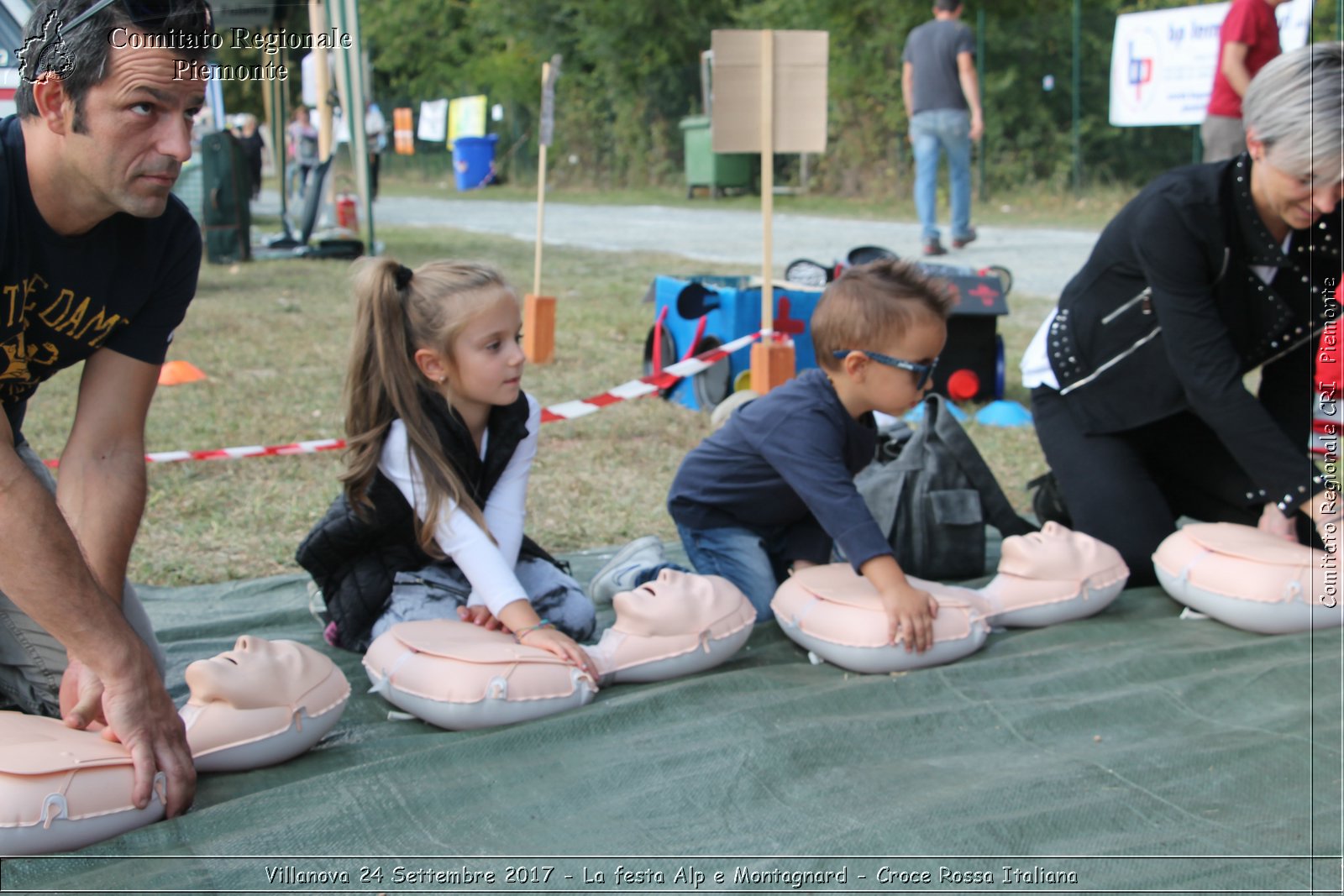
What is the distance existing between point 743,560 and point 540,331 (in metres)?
3.76

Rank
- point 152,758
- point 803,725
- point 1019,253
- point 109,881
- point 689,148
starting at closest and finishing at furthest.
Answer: point 109,881
point 152,758
point 803,725
point 1019,253
point 689,148

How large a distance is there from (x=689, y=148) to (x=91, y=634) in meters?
21.5

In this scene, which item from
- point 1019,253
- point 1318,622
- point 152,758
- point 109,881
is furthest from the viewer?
point 1019,253

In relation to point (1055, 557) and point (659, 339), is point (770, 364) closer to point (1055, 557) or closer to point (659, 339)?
point (659, 339)

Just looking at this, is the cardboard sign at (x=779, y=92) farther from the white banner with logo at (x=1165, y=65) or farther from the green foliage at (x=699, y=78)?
the green foliage at (x=699, y=78)

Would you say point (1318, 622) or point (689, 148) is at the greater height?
point (689, 148)

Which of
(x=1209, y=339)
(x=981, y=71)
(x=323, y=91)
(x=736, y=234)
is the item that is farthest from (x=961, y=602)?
(x=981, y=71)

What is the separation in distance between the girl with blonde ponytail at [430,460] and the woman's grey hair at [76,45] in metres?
0.78

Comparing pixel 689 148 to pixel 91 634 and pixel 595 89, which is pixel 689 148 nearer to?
pixel 595 89

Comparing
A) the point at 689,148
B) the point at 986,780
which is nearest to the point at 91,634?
the point at 986,780

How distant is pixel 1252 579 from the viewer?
9.47 feet

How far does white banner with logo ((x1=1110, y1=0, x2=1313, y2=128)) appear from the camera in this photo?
13000mm

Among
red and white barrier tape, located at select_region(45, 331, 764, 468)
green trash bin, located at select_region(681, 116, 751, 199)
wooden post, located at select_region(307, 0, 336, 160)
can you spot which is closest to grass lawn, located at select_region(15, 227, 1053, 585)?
red and white barrier tape, located at select_region(45, 331, 764, 468)

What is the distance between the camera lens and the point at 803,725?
7.82 ft
